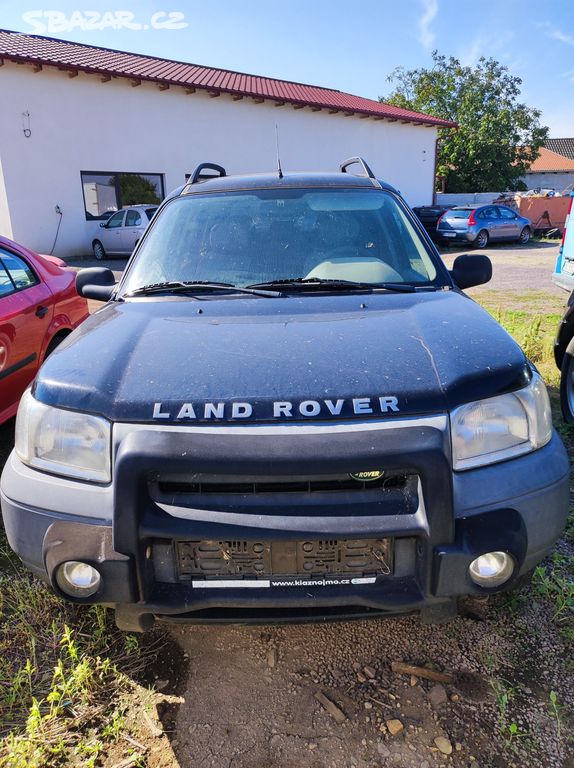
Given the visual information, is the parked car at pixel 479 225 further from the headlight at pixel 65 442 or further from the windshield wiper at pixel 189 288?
the headlight at pixel 65 442

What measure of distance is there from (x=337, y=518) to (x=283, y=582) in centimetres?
28

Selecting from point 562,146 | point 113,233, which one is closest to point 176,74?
point 113,233

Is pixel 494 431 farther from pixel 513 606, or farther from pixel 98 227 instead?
pixel 98 227

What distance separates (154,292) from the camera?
2.68 metres

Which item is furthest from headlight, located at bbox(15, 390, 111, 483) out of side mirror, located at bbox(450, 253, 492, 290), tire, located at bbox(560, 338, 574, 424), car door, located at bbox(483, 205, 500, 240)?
car door, located at bbox(483, 205, 500, 240)

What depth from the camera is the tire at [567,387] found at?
426cm

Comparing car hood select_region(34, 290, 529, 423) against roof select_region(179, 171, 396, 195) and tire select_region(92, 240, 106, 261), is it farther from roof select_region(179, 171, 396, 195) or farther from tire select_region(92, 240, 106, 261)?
tire select_region(92, 240, 106, 261)

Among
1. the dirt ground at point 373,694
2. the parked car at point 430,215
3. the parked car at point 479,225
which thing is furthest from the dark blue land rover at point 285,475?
the parked car at point 430,215

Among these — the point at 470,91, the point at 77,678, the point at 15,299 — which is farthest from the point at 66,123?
the point at 470,91

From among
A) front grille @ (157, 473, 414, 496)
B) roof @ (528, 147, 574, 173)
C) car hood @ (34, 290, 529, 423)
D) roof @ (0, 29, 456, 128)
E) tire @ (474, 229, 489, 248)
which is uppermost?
roof @ (0, 29, 456, 128)

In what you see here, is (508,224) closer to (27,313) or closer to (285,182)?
(285,182)

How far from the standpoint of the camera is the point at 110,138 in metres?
16.8

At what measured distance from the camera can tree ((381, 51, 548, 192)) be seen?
35906mm

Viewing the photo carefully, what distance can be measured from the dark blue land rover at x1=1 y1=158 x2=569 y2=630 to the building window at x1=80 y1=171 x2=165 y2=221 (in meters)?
16.5
